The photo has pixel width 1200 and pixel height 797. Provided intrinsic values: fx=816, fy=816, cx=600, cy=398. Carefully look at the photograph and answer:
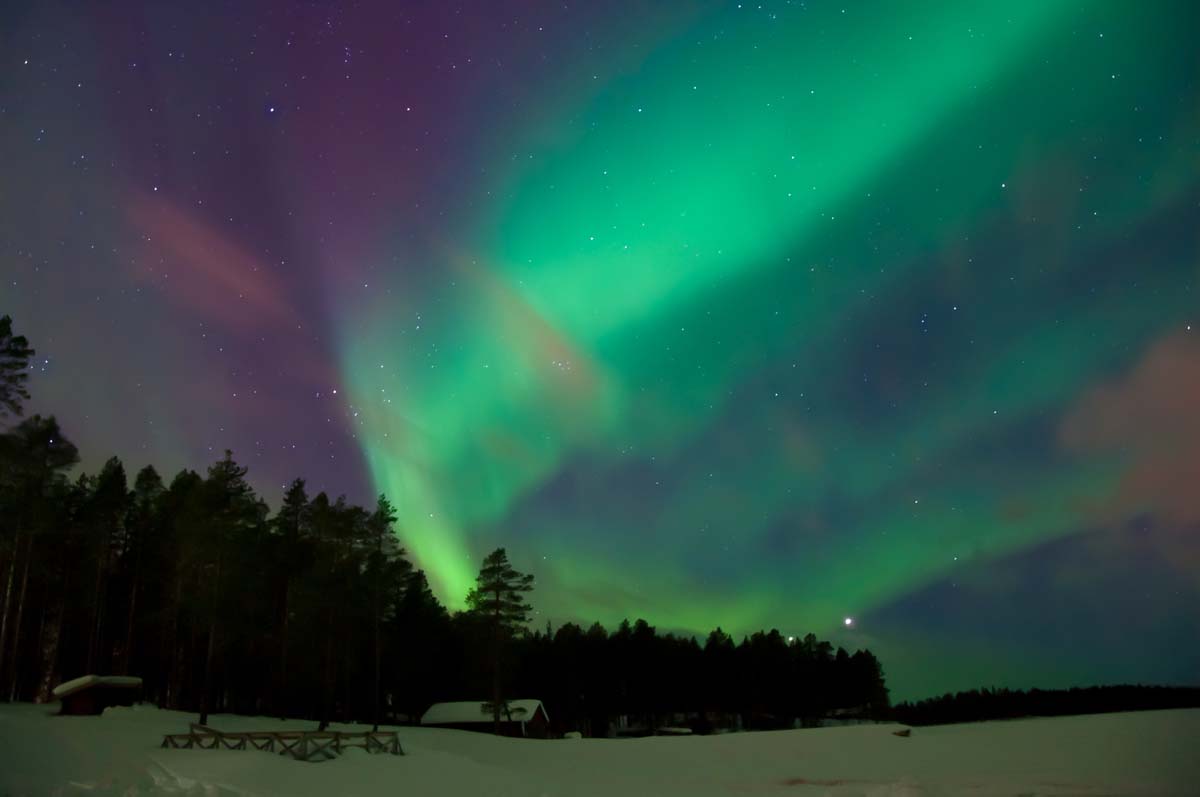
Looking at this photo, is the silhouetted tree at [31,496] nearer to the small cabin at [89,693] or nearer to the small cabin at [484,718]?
the small cabin at [89,693]

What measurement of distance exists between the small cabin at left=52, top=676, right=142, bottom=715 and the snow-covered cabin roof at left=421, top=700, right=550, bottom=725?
112 feet

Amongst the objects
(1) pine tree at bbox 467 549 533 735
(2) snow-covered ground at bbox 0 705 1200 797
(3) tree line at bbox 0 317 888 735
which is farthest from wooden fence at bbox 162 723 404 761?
(1) pine tree at bbox 467 549 533 735

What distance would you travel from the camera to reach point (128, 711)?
1945 inches

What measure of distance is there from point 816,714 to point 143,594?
351 ft

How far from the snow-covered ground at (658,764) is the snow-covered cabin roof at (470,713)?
22.3 metres

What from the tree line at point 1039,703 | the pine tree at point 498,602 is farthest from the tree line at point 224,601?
the tree line at point 1039,703

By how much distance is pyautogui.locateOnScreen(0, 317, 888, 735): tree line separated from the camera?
5512cm

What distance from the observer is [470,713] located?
258 feet

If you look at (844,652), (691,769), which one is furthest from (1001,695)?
(844,652)

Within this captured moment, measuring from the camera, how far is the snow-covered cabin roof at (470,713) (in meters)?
77.5

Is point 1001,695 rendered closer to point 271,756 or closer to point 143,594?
point 271,756

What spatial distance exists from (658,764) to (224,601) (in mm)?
30021

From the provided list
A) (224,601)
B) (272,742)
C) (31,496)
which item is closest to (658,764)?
A: (272,742)

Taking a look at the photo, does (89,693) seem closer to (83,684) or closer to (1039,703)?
(83,684)
